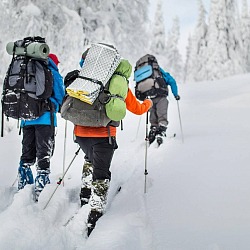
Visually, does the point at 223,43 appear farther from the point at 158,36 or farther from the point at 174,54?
the point at 174,54

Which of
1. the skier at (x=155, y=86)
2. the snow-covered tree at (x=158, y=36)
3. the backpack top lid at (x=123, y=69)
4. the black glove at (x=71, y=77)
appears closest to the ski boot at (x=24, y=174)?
the black glove at (x=71, y=77)

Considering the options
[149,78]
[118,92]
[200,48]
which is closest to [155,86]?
[149,78]

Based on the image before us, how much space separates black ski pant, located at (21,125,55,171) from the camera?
4.34 meters

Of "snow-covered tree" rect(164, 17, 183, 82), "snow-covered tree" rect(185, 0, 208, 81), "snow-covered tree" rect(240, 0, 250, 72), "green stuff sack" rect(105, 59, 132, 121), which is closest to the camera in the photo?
"green stuff sack" rect(105, 59, 132, 121)

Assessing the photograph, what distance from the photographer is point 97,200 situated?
3.62 m

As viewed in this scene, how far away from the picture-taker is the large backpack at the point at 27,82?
403 centimetres

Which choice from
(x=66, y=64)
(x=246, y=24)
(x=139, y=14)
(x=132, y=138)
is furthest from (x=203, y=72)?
(x=132, y=138)

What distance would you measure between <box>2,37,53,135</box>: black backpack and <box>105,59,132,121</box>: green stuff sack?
1.06 metres

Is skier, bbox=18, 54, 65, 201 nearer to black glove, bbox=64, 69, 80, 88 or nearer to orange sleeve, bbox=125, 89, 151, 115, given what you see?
black glove, bbox=64, 69, 80, 88

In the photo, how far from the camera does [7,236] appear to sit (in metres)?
2.92

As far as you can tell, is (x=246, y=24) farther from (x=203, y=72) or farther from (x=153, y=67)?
(x=153, y=67)

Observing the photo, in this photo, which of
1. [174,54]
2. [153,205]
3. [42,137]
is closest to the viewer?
[153,205]

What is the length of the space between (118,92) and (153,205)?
1463 millimetres

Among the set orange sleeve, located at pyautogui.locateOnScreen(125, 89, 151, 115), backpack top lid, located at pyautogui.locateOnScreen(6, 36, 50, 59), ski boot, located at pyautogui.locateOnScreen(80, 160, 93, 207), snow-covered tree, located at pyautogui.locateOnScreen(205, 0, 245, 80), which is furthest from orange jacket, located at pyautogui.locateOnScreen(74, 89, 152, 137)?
snow-covered tree, located at pyautogui.locateOnScreen(205, 0, 245, 80)
